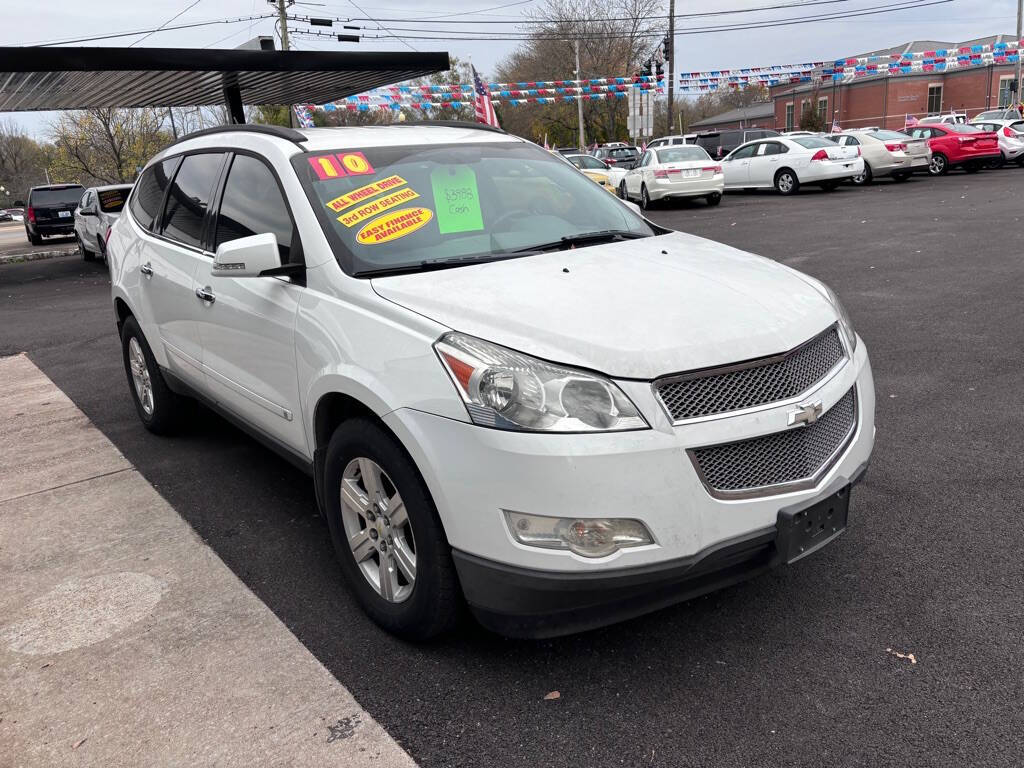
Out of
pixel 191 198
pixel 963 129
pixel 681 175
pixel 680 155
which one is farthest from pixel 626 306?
pixel 963 129

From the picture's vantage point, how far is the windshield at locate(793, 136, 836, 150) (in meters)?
22.3

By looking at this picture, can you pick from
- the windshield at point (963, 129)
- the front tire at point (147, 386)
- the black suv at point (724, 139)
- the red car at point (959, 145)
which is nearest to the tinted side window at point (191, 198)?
the front tire at point (147, 386)

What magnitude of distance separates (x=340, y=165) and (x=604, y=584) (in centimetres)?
216

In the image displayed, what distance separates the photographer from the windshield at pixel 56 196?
79.6 ft

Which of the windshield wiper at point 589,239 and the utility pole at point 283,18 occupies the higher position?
the utility pole at point 283,18

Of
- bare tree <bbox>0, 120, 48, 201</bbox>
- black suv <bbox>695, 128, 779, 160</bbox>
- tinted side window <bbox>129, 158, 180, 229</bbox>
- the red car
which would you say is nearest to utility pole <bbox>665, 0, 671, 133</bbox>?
black suv <bbox>695, 128, 779, 160</bbox>

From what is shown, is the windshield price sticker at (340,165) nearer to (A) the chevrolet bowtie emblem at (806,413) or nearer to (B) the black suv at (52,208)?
(A) the chevrolet bowtie emblem at (806,413)

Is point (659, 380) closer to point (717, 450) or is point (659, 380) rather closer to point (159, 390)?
point (717, 450)

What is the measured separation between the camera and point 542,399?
2.50 m

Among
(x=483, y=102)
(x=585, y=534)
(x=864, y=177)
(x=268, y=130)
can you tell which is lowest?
(x=864, y=177)

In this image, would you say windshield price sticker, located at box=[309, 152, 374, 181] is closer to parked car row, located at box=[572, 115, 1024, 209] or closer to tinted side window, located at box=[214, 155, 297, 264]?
tinted side window, located at box=[214, 155, 297, 264]

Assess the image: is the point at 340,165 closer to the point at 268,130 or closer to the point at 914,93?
the point at 268,130

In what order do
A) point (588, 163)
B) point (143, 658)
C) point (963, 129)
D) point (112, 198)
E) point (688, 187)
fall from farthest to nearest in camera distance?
point (963, 129)
point (588, 163)
point (688, 187)
point (112, 198)
point (143, 658)

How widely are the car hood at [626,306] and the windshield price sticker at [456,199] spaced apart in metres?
0.37
